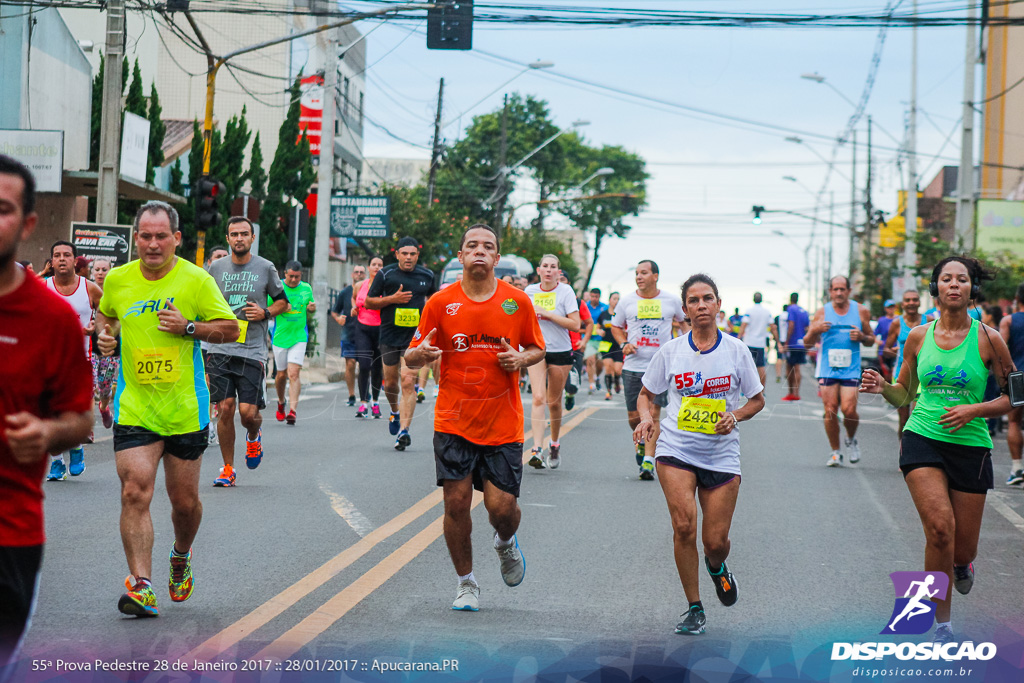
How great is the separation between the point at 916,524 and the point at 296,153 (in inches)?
1149

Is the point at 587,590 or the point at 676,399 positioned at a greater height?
the point at 676,399

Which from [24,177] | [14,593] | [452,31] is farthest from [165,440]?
[452,31]

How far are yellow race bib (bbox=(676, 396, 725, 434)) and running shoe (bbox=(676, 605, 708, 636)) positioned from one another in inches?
33.5

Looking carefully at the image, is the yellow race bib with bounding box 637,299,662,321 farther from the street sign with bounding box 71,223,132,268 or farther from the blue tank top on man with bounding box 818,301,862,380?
the street sign with bounding box 71,223,132,268

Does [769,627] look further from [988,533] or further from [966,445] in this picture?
[988,533]

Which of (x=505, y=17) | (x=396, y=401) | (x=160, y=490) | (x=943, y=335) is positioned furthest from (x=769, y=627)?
(x=505, y=17)

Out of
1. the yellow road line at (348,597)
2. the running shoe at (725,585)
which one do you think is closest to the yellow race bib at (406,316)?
the yellow road line at (348,597)

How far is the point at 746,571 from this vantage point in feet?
25.1

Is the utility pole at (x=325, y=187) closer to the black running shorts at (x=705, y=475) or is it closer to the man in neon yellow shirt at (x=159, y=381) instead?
the man in neon yellow shirt at (x=159, y=381)

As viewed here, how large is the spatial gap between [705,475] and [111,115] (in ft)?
46.2

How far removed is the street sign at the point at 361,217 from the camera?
32500mm

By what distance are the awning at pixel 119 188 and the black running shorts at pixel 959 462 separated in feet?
62.4

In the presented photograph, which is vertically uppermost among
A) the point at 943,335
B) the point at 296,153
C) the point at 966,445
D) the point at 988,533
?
the point at 296,153

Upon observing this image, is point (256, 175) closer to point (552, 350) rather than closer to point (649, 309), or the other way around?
point (552, 350)
